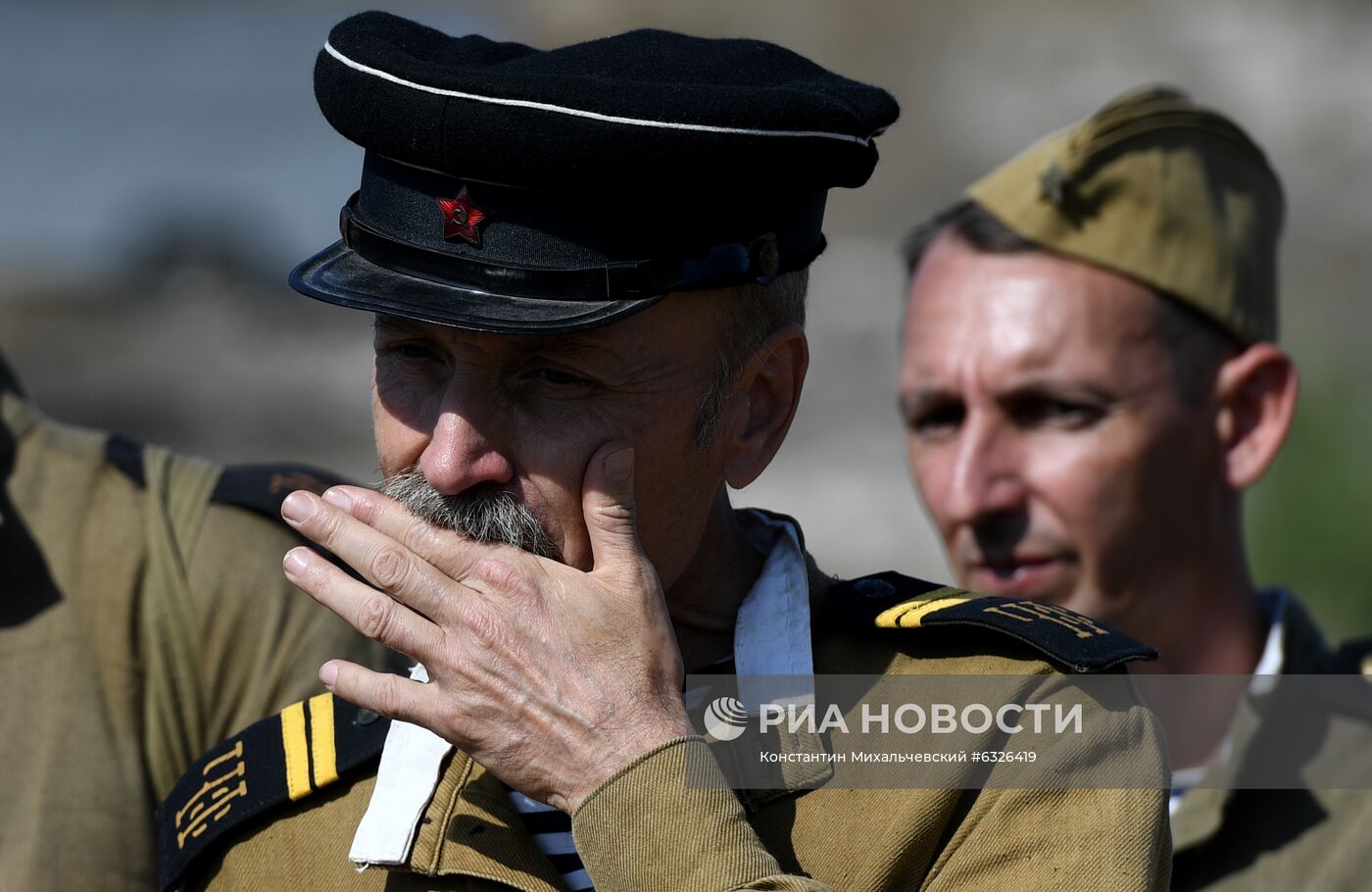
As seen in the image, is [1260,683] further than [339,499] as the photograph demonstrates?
Yes

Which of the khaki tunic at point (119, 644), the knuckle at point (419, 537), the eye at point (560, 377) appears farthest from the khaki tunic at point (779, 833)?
the khaki tunic at point (119, 644)

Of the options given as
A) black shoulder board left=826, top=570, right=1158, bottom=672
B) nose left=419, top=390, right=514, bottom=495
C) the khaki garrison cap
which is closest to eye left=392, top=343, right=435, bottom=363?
nose left=419, top=390, right=514, bottom=495

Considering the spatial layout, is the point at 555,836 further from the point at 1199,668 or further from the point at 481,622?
the point at 1199,668

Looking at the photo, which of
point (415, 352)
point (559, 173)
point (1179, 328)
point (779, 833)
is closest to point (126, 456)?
point (415, 352)

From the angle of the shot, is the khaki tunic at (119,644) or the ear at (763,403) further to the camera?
the khaki tunic at (119,644)

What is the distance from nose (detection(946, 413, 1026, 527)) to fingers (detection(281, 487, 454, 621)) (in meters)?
2.04

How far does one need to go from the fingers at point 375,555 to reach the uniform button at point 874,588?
70 centimetres

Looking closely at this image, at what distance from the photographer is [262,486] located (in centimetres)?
339

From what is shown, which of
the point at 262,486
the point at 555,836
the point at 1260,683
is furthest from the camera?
the point at 1260,683

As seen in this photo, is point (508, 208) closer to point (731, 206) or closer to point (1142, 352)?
point (731, 206)

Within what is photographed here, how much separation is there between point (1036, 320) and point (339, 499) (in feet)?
7.37

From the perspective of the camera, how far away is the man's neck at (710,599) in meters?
2.41

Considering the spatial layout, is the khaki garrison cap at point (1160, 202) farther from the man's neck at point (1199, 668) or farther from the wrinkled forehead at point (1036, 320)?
the man's neck at point (1199, 668)

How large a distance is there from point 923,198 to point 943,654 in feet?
46.1
